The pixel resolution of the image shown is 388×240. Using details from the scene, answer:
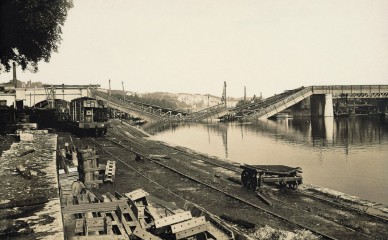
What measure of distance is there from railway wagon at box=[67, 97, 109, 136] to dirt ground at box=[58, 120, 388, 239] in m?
12.3

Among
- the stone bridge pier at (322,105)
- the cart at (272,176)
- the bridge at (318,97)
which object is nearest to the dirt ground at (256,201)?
the cart at (272,176)

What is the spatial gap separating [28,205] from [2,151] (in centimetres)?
671

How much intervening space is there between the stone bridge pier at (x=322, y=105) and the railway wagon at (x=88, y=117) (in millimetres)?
43603

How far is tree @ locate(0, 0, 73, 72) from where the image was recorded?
21.1m

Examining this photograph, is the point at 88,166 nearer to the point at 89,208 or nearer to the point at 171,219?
the point at 89,208

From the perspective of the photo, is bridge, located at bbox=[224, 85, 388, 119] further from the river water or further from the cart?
the cart

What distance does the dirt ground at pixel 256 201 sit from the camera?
9312 mm

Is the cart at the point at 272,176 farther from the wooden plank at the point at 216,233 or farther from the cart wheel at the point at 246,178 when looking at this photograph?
the wooden plank at the point at 216,233

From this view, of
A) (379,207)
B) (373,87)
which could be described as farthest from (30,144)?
(373,87)

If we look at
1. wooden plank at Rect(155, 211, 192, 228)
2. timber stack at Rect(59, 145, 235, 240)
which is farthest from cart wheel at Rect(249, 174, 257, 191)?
wooden plank at Rect(155, 211, 192, 228)

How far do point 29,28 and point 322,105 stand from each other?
53607 mm

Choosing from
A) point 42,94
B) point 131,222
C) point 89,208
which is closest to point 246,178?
point 131,222

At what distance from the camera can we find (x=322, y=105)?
63.8 meters

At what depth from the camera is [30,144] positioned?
510 inches
